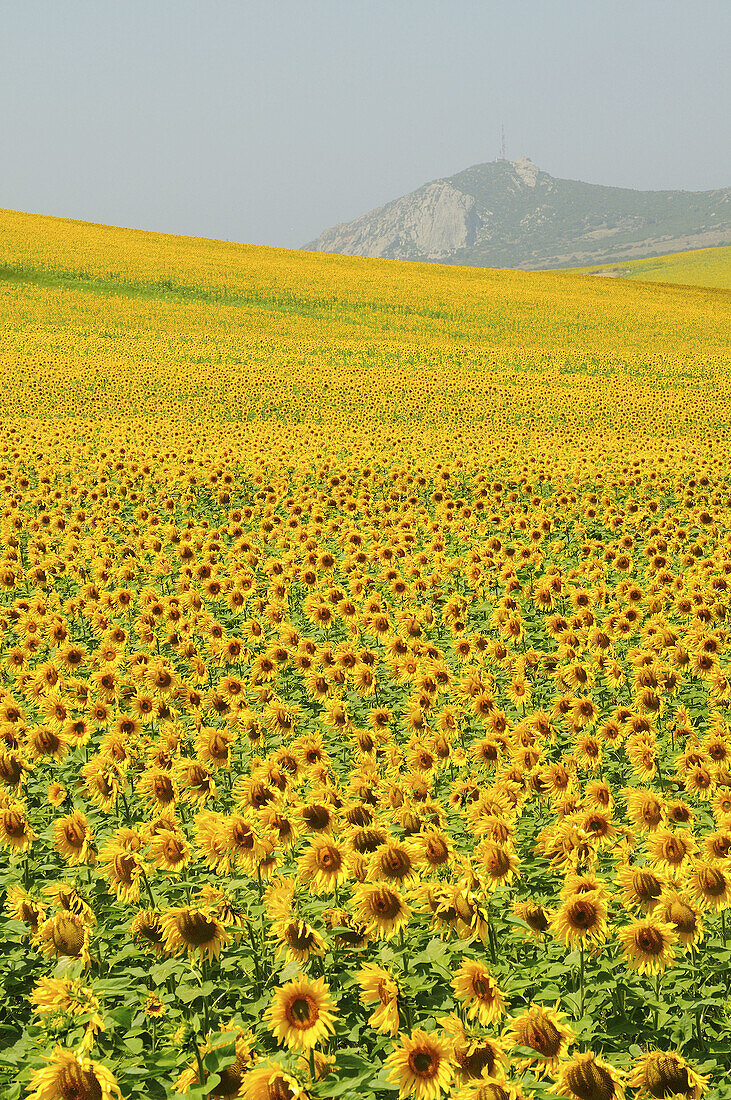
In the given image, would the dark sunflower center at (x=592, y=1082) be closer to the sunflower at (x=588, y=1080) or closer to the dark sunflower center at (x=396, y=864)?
the sunflower at (x=588, y=1080)

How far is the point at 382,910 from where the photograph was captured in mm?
3510

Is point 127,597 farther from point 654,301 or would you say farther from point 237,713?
point 654,301

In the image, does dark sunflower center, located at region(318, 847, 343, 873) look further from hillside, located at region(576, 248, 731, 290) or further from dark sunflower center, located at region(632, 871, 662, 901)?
hillside, located at region(576, 248, 731, 290)

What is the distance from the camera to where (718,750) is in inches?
206

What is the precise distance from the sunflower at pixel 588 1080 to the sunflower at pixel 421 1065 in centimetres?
39

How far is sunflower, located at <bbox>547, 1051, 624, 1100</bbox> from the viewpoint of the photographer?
8.41ft

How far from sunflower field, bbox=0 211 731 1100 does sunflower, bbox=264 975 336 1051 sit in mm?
13

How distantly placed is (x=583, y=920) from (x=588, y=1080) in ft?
2.95

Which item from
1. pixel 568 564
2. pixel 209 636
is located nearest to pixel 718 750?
pixel 209 636

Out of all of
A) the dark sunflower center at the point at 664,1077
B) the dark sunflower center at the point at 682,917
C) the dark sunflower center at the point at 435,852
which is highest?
the dark sunflower center at the point at 435,852

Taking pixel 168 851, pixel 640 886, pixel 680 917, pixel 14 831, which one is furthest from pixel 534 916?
pixel 14 831

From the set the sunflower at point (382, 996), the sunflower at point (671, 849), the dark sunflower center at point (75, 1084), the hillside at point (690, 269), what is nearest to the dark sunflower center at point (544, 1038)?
the sunflower at point (382, 996)

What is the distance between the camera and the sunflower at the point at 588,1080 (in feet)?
8.41

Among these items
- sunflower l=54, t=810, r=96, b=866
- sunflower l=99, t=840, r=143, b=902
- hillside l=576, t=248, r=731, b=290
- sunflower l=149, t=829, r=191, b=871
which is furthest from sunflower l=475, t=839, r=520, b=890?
hillside l=576, t=248, r=731, b=290
